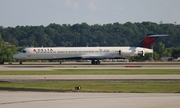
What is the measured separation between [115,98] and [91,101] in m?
2.09

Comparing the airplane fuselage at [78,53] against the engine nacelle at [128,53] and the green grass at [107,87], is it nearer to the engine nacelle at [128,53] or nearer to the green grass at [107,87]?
the engine nacelle at [128,53]

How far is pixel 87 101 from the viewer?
26062 mm

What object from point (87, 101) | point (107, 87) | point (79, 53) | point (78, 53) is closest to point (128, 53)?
point (79, 53)

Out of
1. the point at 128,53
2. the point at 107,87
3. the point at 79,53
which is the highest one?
the point at 79,53

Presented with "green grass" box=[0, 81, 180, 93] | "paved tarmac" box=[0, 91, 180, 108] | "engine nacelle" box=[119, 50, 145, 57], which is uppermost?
"engine nacelle" box=[119, 50, 145, 57]

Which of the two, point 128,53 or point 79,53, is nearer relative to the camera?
point 128,53

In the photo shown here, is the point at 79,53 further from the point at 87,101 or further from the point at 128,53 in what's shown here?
the point at 87,101

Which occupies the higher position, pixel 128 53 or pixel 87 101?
pixel 128 53

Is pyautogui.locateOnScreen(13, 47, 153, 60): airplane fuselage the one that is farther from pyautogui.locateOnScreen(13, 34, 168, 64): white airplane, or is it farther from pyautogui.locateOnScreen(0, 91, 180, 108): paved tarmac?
pyautogui.locateOnScreen(0, 91, 180, 108): paved tarmac

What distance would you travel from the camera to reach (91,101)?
2606 centimetres

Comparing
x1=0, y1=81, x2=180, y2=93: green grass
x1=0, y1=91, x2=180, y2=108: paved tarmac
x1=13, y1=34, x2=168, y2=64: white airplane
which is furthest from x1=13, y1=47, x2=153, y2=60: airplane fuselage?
x1=0, y1=91, x2=180, y2=108: paved tarmac

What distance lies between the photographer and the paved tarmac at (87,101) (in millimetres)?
24188

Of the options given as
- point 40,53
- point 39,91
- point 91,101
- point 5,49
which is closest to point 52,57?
point 40,53

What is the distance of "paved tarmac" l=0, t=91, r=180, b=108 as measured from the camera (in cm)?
2419
